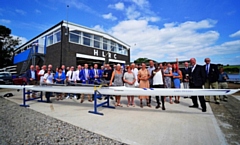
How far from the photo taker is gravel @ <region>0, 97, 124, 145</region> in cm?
250

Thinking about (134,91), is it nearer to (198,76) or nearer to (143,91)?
(143,91)

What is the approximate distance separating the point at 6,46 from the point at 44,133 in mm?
36253

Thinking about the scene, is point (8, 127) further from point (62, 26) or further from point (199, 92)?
point (62, 26)

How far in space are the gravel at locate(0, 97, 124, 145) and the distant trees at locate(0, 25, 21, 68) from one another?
104 ft

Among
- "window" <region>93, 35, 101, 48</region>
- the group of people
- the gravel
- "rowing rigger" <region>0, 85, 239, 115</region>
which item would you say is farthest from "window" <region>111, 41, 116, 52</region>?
the gravel

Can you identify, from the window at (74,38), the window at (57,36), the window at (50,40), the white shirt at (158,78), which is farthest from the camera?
the window at (50,40)

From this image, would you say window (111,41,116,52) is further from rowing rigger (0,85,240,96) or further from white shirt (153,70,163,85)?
white shirt (153,70,163,85)

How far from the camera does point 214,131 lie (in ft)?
9.36

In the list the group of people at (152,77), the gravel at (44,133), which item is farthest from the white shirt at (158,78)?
the gravel at (44,133)

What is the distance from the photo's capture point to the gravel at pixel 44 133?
8.22 ft

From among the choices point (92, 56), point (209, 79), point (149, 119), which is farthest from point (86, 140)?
point (92, 56)

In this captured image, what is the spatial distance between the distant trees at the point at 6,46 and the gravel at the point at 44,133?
1249 inches

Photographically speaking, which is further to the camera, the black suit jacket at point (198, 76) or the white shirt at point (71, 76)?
the white shirt at point (71, 76)

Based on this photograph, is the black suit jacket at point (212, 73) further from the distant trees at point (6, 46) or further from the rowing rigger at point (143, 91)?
the distant trees at point (6, 46)
